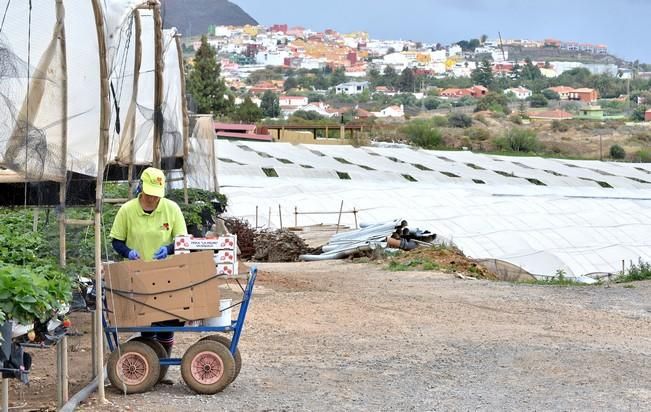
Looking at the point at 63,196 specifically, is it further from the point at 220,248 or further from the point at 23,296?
the point at 23,296

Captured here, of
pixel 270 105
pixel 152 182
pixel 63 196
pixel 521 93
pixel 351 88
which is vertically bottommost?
pixel 63 196

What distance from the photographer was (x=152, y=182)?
7.81m

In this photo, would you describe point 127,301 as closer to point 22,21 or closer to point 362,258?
point 22,21

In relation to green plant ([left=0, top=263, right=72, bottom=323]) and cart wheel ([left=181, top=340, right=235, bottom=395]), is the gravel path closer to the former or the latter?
cart wheel ([left=181, top=340, right=235, bottom=395])

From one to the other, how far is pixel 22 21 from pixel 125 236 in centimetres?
232

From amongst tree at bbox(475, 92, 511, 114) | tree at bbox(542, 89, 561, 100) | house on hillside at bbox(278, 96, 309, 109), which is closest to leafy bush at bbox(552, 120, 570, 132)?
tree at bbox(475, 92, 511, 114)

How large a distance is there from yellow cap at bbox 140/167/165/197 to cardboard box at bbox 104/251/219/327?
19.3 inches

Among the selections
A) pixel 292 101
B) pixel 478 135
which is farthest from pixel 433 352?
pixel 292 101

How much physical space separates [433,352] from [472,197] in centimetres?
2045

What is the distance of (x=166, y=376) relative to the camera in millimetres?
8367

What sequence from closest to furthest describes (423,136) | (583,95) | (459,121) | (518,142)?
1. (423,136)
2. (518,142)
3. (459,121)
4. (583,95)

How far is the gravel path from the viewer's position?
796 centimetres

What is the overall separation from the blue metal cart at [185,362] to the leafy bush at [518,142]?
213 feet

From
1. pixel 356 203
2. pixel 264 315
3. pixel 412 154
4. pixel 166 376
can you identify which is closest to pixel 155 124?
pixel 264 315
